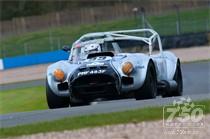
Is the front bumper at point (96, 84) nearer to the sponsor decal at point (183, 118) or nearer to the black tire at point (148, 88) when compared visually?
the black tire at point (148, 88)

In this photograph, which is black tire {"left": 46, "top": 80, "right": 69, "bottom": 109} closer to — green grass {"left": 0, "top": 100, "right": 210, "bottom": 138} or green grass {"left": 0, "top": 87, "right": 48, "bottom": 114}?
green grass {"left": 0, "top": 100, "right": 210, "bottom": 138}

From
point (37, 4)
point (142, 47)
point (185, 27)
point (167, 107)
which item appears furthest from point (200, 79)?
point (37, 4)

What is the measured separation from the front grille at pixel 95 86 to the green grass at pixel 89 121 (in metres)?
2.71

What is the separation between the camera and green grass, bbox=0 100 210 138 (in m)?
6.95

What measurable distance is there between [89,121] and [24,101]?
11.0 meters

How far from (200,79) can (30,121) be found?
10.3 meters

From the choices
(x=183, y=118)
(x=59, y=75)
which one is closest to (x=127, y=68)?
(x=59, y=75)

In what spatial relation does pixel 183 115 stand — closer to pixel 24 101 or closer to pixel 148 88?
pixel 148 88

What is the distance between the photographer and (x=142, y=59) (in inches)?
412

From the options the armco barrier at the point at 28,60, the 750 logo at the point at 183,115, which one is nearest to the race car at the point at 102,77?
the 750 logo at the point at 183,115

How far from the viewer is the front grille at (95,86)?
10164mm

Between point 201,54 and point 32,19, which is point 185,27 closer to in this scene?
point 201,54

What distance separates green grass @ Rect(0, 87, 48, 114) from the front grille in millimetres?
4465

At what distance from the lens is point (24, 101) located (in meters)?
17.9
